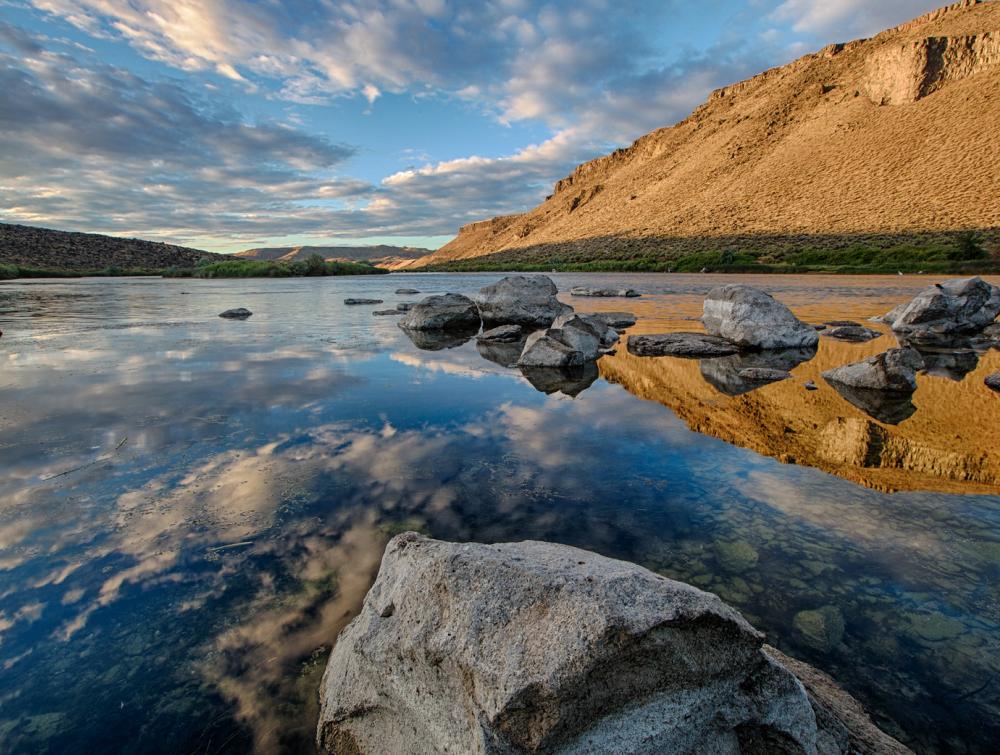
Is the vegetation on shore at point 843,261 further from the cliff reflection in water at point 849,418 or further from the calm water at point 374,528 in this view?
the calm water at point 374,528

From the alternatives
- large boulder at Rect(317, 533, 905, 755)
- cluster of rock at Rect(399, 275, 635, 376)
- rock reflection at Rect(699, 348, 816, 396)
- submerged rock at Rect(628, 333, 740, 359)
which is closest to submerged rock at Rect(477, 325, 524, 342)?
cluster of rock at Rect(399, 275, 635, 376)

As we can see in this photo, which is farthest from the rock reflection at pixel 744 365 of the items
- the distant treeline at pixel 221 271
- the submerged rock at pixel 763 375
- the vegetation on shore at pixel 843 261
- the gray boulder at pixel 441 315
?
the distant treeline at pixel 221 271

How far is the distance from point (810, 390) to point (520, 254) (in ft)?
331

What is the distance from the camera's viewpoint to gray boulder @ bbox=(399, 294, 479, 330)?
16281 millimetres

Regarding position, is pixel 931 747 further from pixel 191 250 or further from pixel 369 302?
pixel 191 250

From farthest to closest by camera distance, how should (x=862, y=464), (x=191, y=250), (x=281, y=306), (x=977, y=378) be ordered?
(x=191, y=250) < (x=281, y=306) < (x=977, y=378) < (x=862, y=464)

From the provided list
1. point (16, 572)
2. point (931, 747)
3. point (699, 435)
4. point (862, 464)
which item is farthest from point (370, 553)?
point (862, 464)

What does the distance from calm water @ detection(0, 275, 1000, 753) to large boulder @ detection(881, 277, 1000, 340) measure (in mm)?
6259

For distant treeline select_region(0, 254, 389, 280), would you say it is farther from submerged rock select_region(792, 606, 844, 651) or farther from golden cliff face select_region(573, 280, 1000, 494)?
submerged rock select_region(792, 606, 844, 651)

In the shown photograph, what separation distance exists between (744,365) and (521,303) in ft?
27.5

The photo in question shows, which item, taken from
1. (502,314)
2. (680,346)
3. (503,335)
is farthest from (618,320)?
(680,346)

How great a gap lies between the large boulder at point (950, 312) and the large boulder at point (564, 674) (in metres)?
15.3

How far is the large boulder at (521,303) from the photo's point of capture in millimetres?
16953

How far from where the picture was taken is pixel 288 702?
2.47 metres
